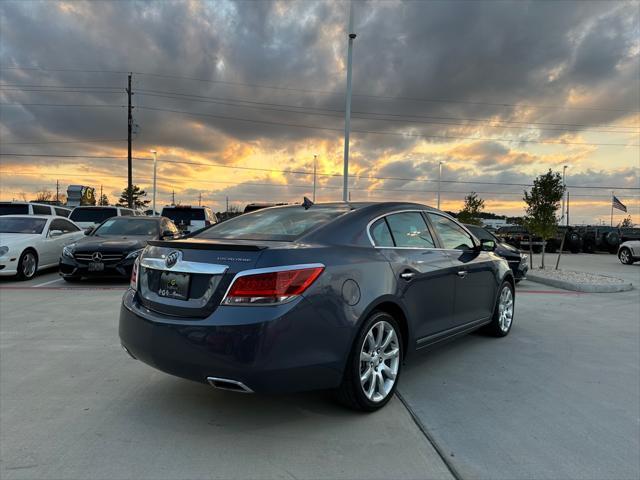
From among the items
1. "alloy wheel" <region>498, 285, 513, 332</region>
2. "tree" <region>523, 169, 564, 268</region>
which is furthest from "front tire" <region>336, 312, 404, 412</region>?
"tree" <region>523, 169, 564, 268</region>

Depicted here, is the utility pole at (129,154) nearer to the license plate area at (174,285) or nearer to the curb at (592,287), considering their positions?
the curb at (592,287)

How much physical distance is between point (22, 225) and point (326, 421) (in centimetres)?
1071

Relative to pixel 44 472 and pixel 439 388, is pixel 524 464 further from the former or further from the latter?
pixel 44 472

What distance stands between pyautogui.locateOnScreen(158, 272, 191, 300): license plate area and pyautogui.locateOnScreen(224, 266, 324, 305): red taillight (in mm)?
370

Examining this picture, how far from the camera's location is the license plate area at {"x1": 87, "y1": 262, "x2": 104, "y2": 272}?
930 centimetres

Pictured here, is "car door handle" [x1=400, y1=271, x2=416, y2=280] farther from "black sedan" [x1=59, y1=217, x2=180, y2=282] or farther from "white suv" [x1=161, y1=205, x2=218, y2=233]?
"white suv" [x1=161, y1=205, x2=218, y2=233]

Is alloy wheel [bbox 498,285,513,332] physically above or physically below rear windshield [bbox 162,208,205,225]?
below

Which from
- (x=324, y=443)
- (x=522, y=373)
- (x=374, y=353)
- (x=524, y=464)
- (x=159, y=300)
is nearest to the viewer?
(x=524, y=464)

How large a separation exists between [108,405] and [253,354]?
1484 millimetres

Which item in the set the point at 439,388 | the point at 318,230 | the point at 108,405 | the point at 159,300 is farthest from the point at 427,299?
the point at 108,405

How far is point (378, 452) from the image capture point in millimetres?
2850

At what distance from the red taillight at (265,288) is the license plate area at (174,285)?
0.37m

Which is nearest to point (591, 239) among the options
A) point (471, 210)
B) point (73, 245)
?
point (471, 210)

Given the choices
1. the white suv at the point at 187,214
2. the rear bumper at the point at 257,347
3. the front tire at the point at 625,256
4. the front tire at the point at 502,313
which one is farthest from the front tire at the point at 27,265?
the front tire at the point at 625,256
